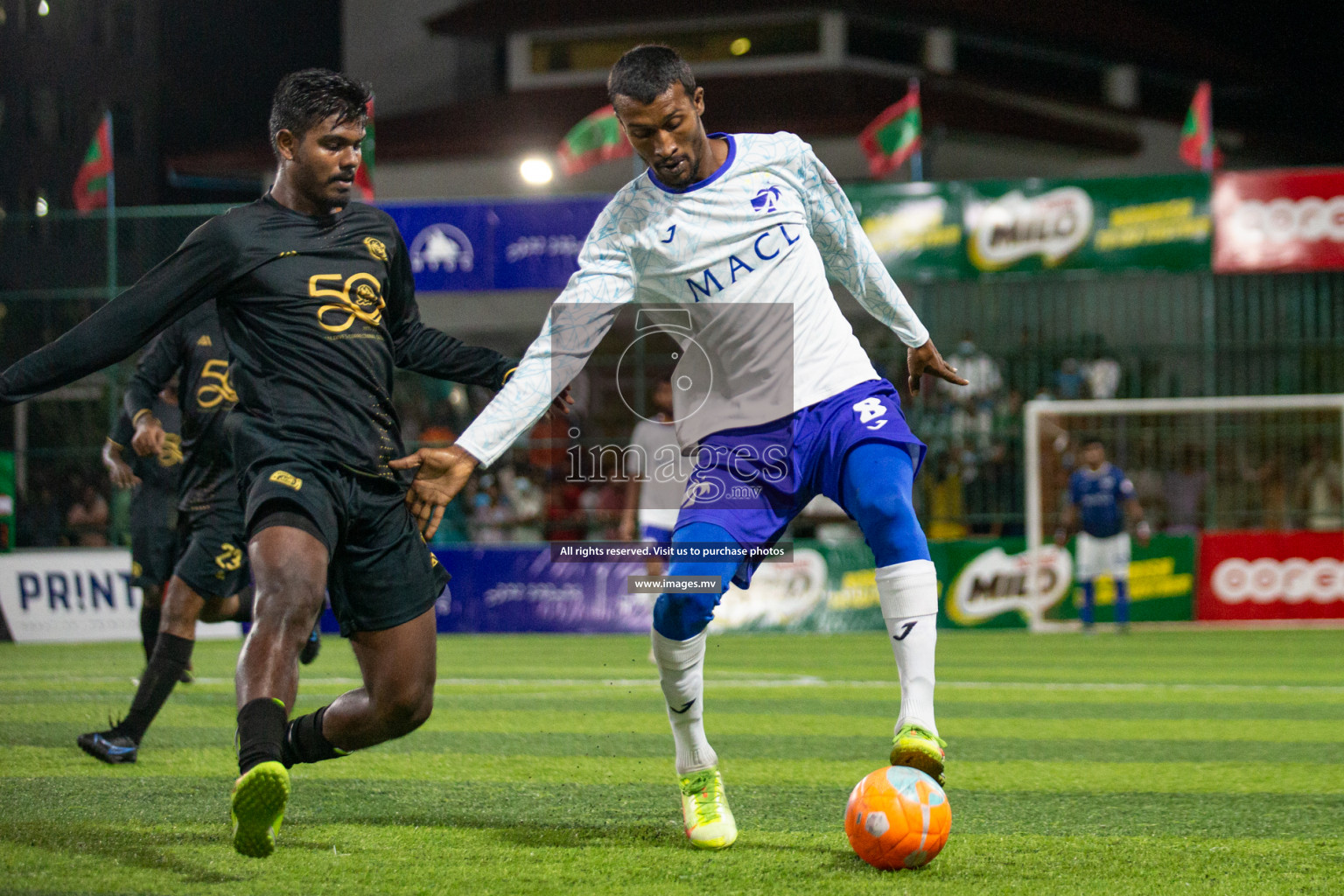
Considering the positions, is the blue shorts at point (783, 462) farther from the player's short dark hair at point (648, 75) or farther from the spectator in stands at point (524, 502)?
the spectator in stands at point (524, 502)

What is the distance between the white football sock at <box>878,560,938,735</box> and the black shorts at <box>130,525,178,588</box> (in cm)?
520

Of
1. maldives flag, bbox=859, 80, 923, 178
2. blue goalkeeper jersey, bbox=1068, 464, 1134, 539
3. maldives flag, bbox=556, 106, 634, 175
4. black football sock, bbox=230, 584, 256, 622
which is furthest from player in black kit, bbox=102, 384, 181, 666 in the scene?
maldives flag, bbox=859, 80, 923, 178

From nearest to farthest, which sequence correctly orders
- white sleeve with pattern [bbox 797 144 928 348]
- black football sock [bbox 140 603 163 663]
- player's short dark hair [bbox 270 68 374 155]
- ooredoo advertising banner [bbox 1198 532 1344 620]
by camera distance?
player's short dark hair [bbox 270 68 374 155], white sleeve with pattern [bbox 797 144 928 348], black football sock [bbox 140 603 163 663], ooredoo advertising banner [bbox 1198 532 1344 620]

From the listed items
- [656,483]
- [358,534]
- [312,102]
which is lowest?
[656,483]

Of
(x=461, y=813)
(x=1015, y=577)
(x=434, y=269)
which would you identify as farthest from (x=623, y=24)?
(x=461, y=813)

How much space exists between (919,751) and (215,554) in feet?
12.0

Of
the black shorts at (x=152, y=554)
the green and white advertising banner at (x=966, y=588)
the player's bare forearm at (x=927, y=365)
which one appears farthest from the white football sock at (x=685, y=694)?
the green and white advertising banner at (x=966, y=588)

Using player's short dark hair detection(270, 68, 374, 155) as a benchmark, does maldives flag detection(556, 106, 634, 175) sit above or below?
above

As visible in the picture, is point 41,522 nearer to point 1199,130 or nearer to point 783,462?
point 783,462

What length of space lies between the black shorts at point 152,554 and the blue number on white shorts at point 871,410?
16.5ft

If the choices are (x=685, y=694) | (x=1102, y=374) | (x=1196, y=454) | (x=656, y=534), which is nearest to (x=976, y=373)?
(x=1102, y=374)

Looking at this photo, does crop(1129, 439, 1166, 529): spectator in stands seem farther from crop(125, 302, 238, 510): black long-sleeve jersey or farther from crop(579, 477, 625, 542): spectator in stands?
crop(125, 302, 238, 510): black long-sleeve jersey

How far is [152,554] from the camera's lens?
799 cm

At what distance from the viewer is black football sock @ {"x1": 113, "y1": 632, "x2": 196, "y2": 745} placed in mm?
5742
